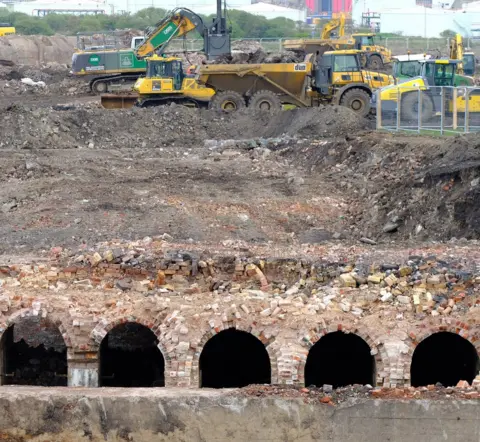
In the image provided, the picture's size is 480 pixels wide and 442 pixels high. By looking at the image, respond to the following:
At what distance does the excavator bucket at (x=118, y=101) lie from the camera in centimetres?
3484

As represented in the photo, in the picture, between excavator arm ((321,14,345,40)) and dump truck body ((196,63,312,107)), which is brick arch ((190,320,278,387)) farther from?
excavator arm ((321,14,345,40))

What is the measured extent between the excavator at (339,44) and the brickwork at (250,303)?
30026 millimetres

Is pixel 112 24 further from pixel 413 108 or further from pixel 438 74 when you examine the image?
pixel 413 108

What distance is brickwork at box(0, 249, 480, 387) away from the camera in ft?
41.2

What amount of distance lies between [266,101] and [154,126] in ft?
13.1

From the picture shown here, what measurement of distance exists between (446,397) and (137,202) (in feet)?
36.8

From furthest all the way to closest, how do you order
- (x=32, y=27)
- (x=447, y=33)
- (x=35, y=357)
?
(x=447, y=33)
(x=32, y=27)
(x=35, y=357)

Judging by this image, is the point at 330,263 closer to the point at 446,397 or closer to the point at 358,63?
the point at 446,397

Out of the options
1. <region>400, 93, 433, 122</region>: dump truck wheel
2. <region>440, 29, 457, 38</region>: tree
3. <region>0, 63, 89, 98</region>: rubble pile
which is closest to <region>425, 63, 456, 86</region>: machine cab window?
<region>400, 93, 433, 122</region>: dump truck wheel

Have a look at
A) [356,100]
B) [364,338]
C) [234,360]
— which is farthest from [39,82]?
[364,338]

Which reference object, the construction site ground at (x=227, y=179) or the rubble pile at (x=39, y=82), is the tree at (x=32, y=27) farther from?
the construction site ground at (x=227, y=179)

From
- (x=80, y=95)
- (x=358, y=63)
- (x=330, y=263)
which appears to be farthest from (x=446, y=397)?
(x=80, y=95)

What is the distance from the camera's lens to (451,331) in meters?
12.6

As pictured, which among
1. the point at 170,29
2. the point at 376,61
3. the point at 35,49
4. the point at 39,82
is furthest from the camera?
the point at 35,49
